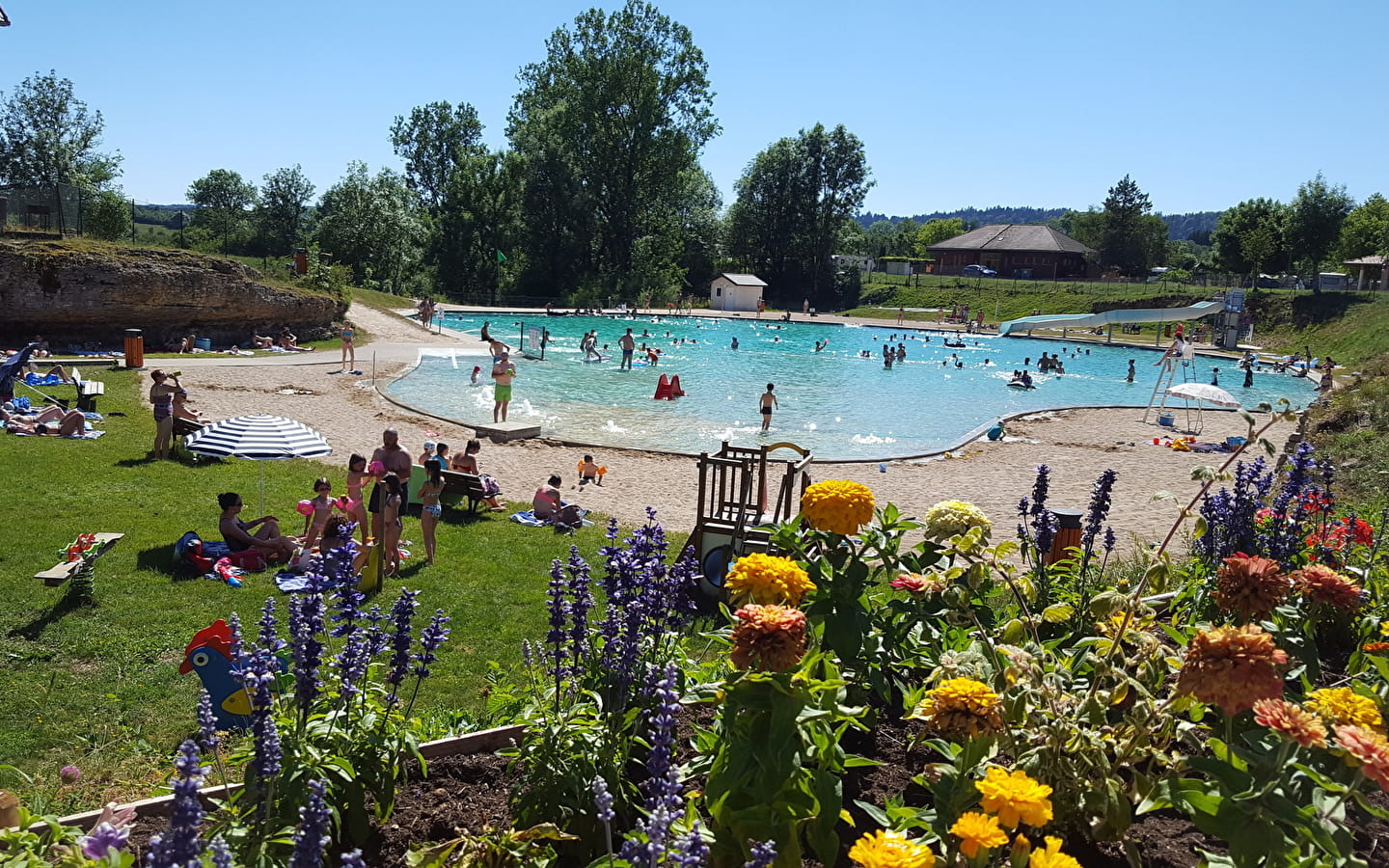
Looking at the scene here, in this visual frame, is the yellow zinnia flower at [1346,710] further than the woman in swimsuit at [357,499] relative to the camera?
No

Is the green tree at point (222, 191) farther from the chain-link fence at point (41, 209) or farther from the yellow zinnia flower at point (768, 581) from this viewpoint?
the yellow zinnia flower at point (768, 581)

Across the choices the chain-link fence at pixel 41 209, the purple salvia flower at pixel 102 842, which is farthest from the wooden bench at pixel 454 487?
the chain-link fence at pixel 41 209

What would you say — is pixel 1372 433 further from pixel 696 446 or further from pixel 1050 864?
pixel 1050 864

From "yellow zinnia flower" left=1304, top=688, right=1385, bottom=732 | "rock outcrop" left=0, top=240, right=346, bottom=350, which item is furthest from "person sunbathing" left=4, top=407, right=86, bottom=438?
"yellow zinnia flower" left=1304, top=688, right=1385, bottom=732

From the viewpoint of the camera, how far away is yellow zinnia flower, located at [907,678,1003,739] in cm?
290

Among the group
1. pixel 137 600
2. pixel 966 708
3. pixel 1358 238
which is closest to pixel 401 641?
pixel 966 708

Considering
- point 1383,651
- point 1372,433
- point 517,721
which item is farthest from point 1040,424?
point 517,721

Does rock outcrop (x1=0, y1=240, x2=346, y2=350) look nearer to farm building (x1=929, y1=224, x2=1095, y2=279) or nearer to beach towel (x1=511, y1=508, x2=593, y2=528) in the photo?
beach towel (x1=511, y1=508, x2=593, y2=528)

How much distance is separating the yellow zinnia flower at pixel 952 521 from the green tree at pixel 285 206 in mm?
85901

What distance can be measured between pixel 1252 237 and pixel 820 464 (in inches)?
2545

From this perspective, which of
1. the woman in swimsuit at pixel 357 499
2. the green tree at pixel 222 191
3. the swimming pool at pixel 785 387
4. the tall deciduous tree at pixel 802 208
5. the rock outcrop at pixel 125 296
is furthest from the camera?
the green tree at pixel 222 191

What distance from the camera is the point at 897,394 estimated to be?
1366 inches

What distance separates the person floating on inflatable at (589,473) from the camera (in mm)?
15773

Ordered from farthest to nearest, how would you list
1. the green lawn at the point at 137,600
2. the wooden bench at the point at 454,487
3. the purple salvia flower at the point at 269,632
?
the wooden bench at the point at 454,487 < the green lawn at the point at 137,600 < the purple salvia flower at the point at 269,632
